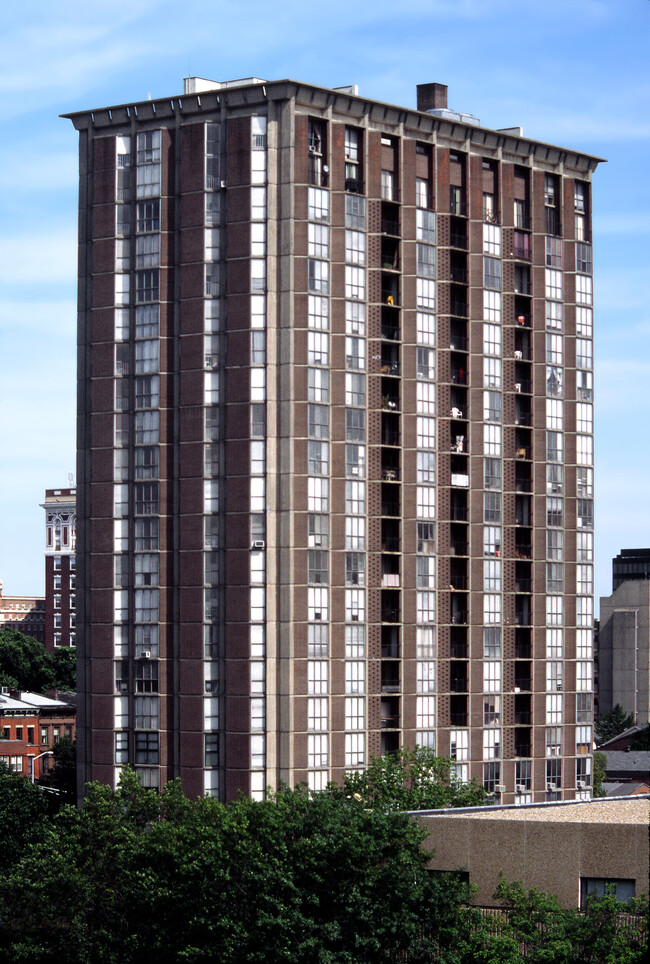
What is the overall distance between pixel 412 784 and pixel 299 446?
91.8 feet

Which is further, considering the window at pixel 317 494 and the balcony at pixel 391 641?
the balcony at pixel 391 641

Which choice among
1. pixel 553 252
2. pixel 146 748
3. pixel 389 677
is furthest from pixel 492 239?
pixel 146 748

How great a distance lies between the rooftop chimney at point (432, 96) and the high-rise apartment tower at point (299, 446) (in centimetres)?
296

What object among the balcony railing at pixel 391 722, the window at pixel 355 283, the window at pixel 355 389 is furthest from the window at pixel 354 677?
the window at pixel 355 283

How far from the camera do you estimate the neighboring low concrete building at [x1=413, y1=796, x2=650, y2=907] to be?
7481 cm

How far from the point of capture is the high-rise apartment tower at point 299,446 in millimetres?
140500

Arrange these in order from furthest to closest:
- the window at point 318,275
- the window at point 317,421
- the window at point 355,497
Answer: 1. the window at point 355,497
2. the window at point 318,275
3. the window at point 317,421

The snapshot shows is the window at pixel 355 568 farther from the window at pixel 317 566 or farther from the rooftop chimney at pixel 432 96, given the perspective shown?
the rooftop chimney at pixel 432 96

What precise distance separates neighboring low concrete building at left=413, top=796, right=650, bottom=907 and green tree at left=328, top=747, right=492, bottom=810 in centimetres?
2464

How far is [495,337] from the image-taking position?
154 metres

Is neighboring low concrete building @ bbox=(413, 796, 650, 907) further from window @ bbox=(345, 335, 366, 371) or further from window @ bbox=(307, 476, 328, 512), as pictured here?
window @ bbox=(345, 335, 366, 371)

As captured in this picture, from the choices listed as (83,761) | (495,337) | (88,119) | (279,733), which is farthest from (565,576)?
(88,119)

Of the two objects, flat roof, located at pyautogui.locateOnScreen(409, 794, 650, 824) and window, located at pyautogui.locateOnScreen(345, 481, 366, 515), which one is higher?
window, located at pyautogui.locateOnScreen(345, 481, 366, 515)

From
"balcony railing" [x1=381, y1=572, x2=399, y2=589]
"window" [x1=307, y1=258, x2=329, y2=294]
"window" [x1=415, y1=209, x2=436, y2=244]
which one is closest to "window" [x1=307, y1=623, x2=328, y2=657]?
"balcony railing" [x1=381, y1=572, x2=399, y2=589]
